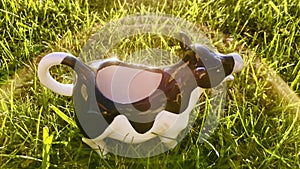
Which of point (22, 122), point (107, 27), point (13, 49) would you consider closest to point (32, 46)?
point (13, 49)

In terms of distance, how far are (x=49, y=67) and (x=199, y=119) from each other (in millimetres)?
432

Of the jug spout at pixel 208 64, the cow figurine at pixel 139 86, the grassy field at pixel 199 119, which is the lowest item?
the grassy field at pixel 199 119

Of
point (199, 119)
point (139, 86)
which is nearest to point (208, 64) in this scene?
point (139, 86)

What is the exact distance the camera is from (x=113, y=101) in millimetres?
1188

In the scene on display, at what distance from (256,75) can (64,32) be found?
623 mm

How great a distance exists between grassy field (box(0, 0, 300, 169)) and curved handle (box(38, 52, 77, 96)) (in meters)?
0.06

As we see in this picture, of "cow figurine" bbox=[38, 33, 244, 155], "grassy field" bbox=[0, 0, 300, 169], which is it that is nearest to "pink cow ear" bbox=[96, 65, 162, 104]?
"cow figurine" bbox=[38, 33, 244, 155]

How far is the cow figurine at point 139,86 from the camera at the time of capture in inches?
46.8

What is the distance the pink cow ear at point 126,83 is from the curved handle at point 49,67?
0.09m

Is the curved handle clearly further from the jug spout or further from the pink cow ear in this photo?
the jug spout

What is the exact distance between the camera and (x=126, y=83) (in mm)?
1187

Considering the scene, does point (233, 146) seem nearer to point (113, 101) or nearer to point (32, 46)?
point (113, 101)

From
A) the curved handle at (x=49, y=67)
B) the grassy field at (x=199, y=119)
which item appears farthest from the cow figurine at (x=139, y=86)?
the grassy field at (x=199, y=119)

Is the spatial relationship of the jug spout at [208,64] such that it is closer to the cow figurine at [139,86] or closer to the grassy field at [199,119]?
the cow figurine at [139,86]
